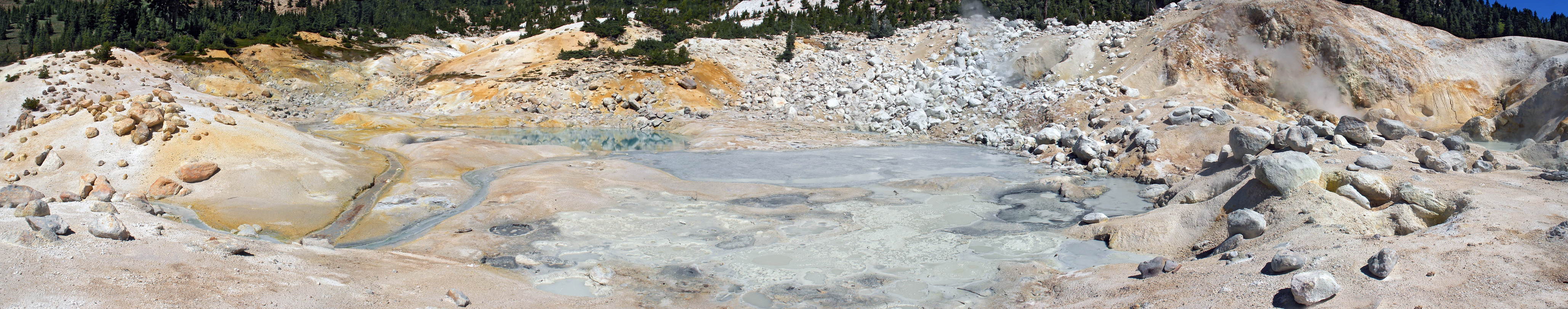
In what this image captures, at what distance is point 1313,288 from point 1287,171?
156 inches

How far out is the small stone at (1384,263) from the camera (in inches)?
204

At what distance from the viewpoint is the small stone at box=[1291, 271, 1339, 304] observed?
501 cm

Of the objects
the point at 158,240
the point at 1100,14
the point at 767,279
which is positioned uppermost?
the point at 1100,14

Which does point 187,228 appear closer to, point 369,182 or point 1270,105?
point 369,182

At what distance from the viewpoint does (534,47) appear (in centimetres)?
3175

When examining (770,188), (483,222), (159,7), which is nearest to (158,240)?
(483,222)

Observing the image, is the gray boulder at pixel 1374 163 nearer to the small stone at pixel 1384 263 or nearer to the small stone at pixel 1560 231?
the small stone at pixel 1560 231

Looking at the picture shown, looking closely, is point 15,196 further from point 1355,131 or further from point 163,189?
point 1355,131

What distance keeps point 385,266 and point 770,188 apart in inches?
264

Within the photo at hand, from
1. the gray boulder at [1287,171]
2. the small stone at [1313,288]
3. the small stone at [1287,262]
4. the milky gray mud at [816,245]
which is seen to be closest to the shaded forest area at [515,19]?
the milky gray mud at [816,245]

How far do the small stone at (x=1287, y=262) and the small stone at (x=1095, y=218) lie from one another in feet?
11.8

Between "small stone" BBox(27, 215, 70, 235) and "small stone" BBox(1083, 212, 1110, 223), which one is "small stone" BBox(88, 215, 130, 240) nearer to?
"small stone" BBox(27, 215, 70, 235)

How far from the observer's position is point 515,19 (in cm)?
4422

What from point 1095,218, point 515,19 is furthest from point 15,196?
point 515,19
